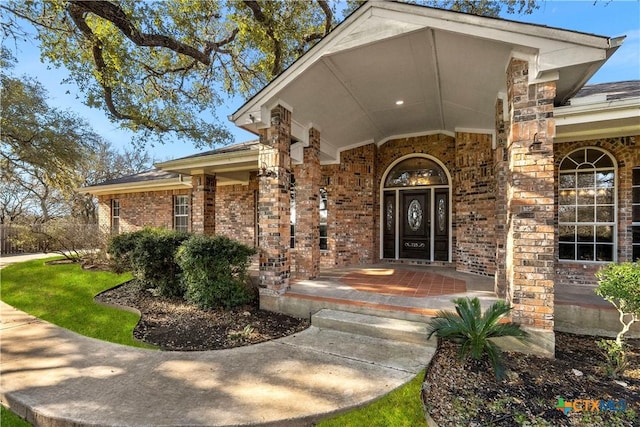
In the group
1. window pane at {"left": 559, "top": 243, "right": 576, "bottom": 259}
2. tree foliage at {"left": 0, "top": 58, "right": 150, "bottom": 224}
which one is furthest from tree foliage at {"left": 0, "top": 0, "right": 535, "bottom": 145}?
window pane at {"left": 559, "top": 243, "right": 576, "bottom": 259}

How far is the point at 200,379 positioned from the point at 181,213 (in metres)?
9.50

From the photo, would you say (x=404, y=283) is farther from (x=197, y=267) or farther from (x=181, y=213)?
(x=181, y=213)

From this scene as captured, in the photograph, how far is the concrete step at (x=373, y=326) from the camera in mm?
3796

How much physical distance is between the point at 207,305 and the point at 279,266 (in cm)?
145

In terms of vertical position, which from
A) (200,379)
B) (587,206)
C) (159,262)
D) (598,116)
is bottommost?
(200,379)

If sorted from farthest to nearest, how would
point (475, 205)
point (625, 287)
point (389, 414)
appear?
point (475, 205) → point (625, 287) → point (389, 414)

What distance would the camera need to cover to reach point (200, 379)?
9.96ft

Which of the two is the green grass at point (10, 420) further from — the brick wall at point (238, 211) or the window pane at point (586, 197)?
the window pane at point (586, 197)

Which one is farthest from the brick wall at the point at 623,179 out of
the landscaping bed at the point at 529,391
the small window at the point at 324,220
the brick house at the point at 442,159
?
the small window at the point at 324,220

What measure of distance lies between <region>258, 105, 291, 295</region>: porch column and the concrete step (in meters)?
1.14

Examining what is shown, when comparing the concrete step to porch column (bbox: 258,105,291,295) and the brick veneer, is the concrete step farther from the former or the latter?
the brick veneer

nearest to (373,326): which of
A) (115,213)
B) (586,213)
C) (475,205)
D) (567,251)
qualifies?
(475,205)

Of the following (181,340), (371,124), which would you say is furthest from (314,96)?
(181,340)

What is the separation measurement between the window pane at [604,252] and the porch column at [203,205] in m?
9.42
